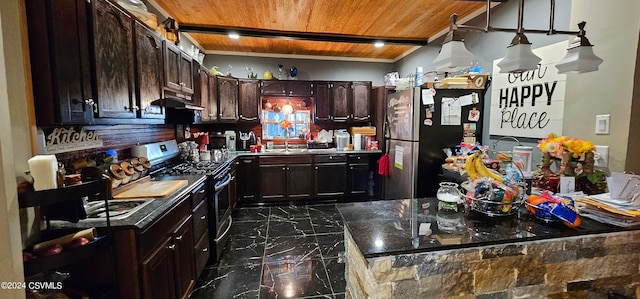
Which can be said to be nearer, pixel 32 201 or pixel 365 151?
pixel 32 201

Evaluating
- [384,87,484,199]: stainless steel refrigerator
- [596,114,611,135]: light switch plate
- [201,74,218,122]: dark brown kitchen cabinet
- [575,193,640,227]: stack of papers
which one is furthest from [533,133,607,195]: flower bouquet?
[201,74,218,122]: dark brown kitchen cabinet

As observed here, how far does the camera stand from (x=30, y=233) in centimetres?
116

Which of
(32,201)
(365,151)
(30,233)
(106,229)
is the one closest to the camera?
(32,201)

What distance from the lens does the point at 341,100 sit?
4797 mm

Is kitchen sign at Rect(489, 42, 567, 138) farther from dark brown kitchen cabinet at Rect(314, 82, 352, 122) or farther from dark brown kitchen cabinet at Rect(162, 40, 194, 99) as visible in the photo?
dark brown kitchen cabinet at Rect(162, 40, 194, 99)

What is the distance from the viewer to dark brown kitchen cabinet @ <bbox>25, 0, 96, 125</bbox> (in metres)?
1.23

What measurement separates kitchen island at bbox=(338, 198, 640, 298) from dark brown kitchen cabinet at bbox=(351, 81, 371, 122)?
369 centimetres

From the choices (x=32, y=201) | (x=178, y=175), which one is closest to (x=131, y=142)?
(x=178, y=175)

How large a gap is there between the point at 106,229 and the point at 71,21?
3.42 feet

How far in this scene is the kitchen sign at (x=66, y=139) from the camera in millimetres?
1466

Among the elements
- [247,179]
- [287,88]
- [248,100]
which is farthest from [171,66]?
[287,88]

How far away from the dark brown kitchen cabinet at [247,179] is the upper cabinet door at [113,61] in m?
2.36

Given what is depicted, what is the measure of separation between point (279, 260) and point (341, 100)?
2.97 meters

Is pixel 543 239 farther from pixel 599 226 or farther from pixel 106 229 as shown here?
pixel 106 229
